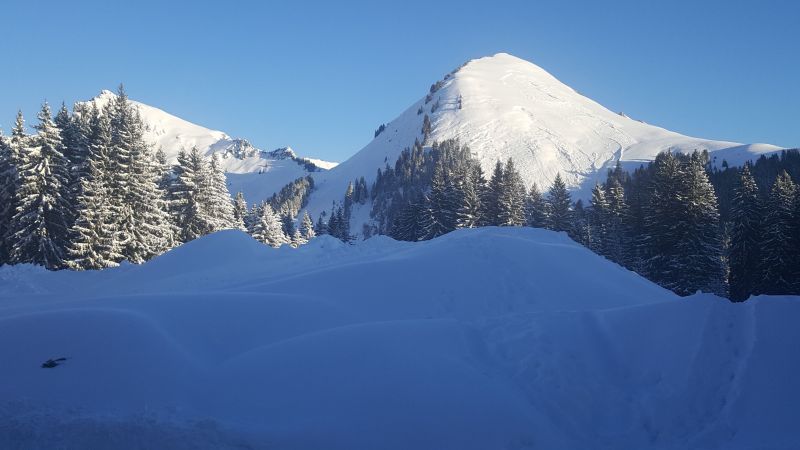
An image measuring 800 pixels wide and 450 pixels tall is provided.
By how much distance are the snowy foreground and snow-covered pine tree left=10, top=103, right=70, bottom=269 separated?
16251 millimetres

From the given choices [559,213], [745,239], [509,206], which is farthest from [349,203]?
[745,239]

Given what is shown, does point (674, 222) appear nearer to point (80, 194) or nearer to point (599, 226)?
point (599, 226)

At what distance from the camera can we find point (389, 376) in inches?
311

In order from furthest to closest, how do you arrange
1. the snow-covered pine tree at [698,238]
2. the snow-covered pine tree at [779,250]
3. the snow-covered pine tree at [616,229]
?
1. the snow-covered pine tree at [616,229]
2. the snow-covered pine tree at [698,238]
3. the snow-covered pine tree at [779,250]

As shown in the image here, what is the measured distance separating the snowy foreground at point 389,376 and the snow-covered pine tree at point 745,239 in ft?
79.6

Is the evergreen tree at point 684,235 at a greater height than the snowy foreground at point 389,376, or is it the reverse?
the evergreen tree at point 684,235

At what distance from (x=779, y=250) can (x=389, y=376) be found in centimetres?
2804

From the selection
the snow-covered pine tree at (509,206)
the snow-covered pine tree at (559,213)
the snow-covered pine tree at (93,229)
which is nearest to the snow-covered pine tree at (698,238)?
the snow-covered pine tree at (509,206)

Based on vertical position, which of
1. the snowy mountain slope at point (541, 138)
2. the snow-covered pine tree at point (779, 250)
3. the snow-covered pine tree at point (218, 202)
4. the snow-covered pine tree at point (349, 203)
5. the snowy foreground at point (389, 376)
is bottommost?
the snowy foreground at point (389, 376)

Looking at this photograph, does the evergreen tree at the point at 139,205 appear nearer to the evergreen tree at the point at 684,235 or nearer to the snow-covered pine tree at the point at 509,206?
the snow-covered pine tree at the point at 509,206

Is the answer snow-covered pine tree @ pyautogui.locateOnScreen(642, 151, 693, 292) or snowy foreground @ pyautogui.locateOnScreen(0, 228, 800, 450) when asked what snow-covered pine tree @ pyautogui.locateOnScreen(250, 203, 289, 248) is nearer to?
snow-covered pine tree @ pyautogui.locateOnScreen(642, 151, 693, 292)

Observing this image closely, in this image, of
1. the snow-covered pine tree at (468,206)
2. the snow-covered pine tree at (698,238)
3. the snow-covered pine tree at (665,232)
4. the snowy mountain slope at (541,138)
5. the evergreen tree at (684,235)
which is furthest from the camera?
the snowy mountain slope at (541,138)

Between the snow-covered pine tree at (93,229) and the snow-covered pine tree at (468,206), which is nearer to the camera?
the snow-covered pine tree at (93,229)

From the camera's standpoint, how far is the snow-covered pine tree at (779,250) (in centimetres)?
2625
